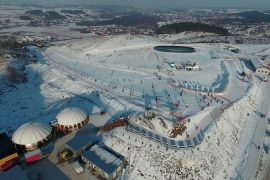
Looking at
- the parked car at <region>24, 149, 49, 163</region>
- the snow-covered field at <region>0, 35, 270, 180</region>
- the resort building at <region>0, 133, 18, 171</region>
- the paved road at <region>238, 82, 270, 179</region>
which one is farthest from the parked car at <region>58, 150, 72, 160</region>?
the paved road at <region>238, 82, 270, 179</region>

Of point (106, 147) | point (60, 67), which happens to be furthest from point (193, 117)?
point (60, 67)

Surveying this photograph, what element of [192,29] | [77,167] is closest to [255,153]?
[77,167]

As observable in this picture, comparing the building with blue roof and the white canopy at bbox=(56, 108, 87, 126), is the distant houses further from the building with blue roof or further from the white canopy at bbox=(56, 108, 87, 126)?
the white canopy at bbox=(56, 108, 87, 126)

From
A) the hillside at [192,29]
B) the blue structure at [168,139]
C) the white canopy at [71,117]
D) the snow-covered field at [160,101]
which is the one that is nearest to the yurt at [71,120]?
the white canopy at [71,117]

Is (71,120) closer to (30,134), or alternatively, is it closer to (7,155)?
(30,134)

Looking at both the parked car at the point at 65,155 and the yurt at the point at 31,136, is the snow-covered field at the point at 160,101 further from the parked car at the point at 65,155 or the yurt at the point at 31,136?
the yurt at the point at 31,136

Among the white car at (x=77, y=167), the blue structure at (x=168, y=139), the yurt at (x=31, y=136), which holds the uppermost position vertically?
the yurt at (x=31, y=136)
